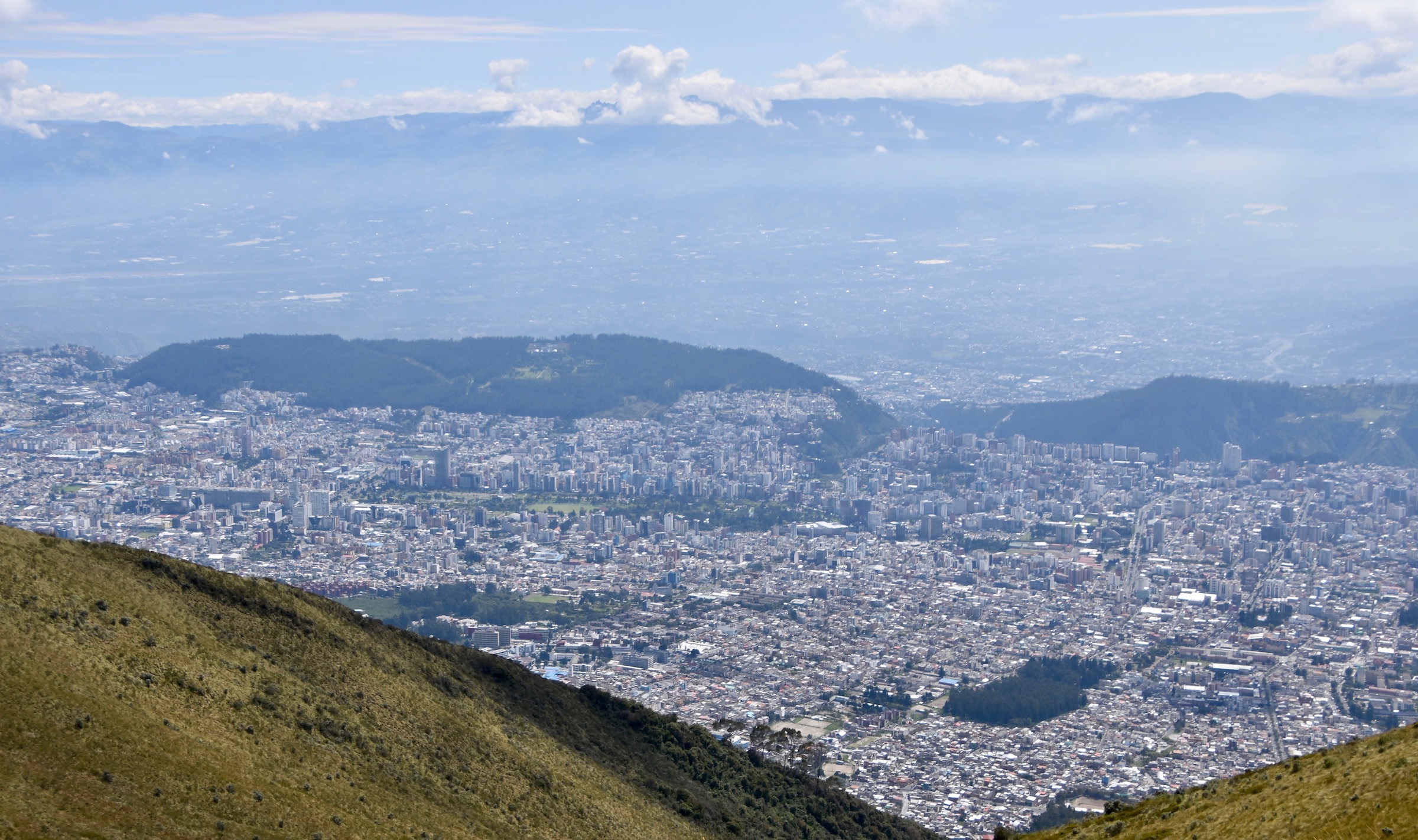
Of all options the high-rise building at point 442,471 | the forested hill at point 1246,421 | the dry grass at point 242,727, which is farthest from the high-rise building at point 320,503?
the forested hill at point 1246,421

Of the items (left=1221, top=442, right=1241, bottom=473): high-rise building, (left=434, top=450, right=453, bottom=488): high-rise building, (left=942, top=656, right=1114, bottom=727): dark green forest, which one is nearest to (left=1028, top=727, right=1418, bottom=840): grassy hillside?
(left=942, top=656, right=1114, bottom=727): dark green forest

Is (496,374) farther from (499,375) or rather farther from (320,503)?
(320,503)

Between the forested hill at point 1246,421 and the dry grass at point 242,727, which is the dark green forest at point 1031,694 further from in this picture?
the forested hill at point 1246,421

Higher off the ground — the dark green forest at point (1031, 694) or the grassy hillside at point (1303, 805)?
the grassy hillside at point (1303, 805)

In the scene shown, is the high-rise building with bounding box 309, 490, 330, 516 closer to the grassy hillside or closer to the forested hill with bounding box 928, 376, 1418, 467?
the forested hill with bounding box 928, 376, 1418, 467

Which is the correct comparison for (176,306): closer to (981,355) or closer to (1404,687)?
(981,355)

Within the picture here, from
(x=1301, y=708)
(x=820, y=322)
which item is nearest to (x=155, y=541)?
(x=1301, y=708)
